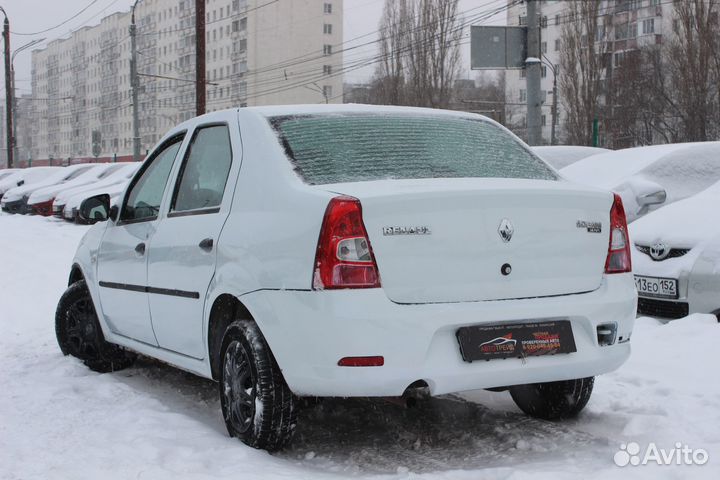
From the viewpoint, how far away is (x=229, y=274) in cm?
413

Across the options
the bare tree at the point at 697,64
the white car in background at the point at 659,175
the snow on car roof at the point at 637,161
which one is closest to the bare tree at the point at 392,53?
the bare tree at the point at 697,64

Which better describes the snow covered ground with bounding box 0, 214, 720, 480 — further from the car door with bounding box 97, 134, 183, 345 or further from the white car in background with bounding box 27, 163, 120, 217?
the white car in background with bounding box 27, 163, 120, 217

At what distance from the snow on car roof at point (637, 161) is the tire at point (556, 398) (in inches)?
243

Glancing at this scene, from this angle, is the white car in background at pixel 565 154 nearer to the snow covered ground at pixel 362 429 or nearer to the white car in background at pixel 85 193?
the snow covered ground at pixel 362 429

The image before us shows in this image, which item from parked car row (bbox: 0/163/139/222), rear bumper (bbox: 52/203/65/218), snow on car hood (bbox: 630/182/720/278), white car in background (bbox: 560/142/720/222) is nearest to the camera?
snow on car hood (bbox: 630/182/720/278)

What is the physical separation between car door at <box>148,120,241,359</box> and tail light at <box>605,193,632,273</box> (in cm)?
169

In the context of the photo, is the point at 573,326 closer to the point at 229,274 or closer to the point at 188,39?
the point at 229,274

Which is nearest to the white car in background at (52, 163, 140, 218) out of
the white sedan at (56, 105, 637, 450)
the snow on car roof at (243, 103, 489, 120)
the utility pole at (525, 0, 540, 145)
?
the utility pole at (525, 0, 540, 145)

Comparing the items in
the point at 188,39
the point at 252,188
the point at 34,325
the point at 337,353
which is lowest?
the point at 34,325

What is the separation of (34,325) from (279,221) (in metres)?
4.89

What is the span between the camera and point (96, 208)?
596cm

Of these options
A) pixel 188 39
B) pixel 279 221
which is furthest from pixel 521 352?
pixel 188 39

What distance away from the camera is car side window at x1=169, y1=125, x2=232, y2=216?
454cm

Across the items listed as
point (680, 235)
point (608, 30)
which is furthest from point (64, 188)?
point (608, 30)
